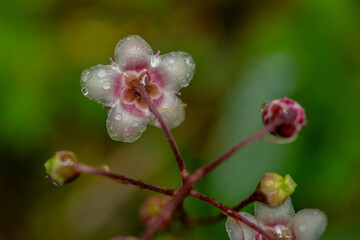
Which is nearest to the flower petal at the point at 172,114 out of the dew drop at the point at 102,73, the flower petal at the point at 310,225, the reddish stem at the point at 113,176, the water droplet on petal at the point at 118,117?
the water droplet on petal at the point at 118,117

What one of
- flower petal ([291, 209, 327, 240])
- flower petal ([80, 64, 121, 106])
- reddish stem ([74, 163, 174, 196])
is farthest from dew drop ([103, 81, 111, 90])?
flower petal ([291, 209, 327, 240])

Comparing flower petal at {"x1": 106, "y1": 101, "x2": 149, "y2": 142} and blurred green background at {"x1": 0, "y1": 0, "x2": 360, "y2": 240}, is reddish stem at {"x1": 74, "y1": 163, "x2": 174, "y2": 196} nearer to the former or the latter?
flower petal at {"x1": 106, "y1": 101, "x2": 149, "y2": 142}

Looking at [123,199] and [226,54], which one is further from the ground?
[226,54]

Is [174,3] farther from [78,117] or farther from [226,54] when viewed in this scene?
[78,117]

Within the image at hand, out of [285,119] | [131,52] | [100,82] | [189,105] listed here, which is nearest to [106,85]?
[100,82]

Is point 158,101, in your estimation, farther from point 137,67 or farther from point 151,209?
point 151,209

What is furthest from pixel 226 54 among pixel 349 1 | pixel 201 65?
pixel 349 1
